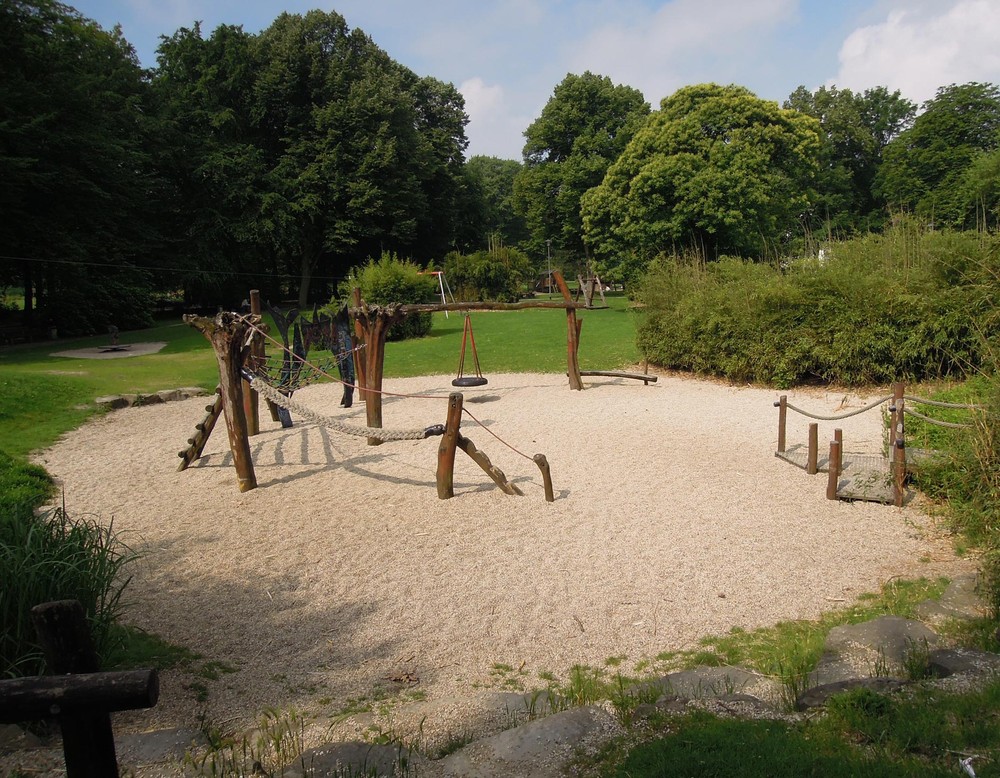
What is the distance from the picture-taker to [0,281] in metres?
26.5

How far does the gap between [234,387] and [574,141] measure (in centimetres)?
3871

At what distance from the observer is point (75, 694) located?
2066 millimetres

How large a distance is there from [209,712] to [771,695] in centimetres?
286

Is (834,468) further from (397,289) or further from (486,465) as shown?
(397,289)

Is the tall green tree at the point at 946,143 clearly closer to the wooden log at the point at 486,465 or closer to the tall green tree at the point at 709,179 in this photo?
the tall green tree at the point at 709,179

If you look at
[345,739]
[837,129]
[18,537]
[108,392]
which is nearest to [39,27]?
[108,392]

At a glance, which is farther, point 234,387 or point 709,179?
point 709,179

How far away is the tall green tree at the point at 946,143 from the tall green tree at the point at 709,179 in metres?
12.2

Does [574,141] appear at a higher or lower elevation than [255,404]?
higher

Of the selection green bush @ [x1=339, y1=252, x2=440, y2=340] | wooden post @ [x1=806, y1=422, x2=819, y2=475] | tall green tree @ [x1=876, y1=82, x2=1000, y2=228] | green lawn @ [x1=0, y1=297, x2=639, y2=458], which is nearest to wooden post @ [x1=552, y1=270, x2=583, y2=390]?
green lawn @ [x1=0, y1=297, x2=639, y2=458]

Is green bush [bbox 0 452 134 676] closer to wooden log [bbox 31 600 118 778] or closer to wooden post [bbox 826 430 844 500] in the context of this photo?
wooden log [bbox 31 600 118 778]

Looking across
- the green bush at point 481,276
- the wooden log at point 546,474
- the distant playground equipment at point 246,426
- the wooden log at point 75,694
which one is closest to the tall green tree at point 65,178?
the green bush at point 481,276

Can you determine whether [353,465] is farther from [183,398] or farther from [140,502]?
[183,398]

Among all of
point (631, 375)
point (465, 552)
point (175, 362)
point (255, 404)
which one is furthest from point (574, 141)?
point (465, 552)
